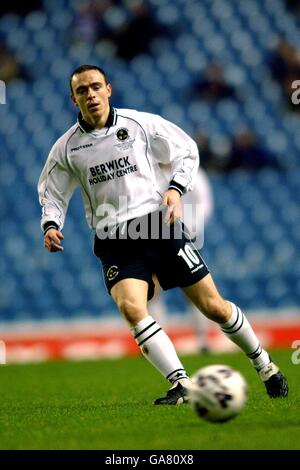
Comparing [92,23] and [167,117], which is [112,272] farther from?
[92,23]

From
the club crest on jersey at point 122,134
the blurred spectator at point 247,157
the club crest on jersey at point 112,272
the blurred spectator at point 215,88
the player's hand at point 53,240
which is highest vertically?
the blurred spectator at point 215,88

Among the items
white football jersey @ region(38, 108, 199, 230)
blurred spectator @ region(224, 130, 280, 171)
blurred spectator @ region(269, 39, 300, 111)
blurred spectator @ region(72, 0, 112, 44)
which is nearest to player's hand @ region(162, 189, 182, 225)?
white football jersey @ region(38, 108, 199, 230)

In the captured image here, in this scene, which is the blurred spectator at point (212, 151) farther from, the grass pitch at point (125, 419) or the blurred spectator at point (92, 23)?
the grass pitch at point (125, 419)

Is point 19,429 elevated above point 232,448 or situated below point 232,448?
above

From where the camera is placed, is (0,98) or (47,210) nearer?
(47,210)

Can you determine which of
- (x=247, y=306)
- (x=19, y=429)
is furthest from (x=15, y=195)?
(x=19, y=429)

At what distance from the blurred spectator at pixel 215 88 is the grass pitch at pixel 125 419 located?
600 centimetres

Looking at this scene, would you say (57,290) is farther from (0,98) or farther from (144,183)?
(144,183)

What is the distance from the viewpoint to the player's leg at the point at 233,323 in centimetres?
518

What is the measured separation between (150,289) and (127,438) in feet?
4.69

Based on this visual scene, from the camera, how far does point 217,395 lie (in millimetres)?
4094

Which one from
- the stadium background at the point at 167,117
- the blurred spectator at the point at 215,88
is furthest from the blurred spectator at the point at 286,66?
the blurred spectator at the point at 215,88

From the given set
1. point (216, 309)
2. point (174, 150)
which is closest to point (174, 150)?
point (174, 150)

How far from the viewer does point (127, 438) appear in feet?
12.7
